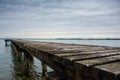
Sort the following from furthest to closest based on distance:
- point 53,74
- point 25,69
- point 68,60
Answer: point 25,69 < point 53,74 < point 68,60

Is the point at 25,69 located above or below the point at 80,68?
below

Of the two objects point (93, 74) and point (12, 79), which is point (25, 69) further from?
point (93, 74)

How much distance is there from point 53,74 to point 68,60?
A: 76cm

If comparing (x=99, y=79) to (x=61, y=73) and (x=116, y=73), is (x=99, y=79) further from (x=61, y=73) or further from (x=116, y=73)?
(x=61, y=73)

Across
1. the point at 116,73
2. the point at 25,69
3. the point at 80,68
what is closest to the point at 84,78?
the point at 80,68

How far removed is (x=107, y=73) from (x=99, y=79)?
18 centimetres

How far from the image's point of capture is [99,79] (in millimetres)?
1676

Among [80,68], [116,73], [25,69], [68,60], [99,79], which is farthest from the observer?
[25,69]

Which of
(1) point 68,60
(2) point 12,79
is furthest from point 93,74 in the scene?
(2) point 12,79

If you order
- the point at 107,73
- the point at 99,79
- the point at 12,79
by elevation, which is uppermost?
the point at 107,73

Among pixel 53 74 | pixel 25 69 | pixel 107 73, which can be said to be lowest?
pixel 25 69

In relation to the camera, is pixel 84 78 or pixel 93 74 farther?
pixel 84 78

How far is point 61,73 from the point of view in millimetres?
2816

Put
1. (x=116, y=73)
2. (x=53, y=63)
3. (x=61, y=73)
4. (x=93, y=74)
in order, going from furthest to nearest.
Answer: (x=53, y=63)
(x=61, y=73)
(x=93, y=74)
(x=116, y=73)
